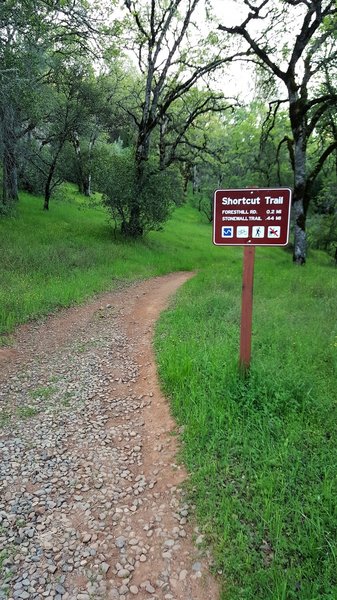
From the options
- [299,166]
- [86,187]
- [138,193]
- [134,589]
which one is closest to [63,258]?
[138,193]

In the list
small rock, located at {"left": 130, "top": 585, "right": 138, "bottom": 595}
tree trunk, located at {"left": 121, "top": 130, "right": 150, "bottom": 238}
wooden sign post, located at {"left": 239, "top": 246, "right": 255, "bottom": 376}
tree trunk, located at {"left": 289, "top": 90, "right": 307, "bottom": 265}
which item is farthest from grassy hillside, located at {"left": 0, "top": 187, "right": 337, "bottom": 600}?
tree trunk, located at {"left": 121, "top": 130, "right": 150, "bottom": 238}

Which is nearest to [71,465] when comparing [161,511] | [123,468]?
[123,468]

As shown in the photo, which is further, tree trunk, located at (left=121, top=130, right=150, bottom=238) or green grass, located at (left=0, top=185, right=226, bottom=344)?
tree trunk, located at (left=121, top=130, right=150, bottom=238)

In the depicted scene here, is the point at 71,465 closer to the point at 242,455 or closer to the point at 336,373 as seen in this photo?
the point at 242,455

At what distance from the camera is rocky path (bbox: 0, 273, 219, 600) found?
8.27ft

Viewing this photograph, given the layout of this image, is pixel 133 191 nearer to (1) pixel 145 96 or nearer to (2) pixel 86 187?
(1) pixel 145 96

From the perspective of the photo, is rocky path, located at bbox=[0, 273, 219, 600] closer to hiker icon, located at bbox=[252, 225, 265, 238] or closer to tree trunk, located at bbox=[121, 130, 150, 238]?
hiker icon, located at bbox=[252, 225, 265, 238]

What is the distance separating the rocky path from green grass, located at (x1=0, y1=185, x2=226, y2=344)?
2.35 m

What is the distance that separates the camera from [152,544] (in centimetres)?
277

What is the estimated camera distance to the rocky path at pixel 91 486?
2.52 metres

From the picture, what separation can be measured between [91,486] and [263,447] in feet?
5.59

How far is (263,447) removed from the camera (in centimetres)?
346

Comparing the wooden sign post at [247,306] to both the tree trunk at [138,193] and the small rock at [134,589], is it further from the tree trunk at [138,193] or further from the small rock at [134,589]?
the tree trunk at [138,193]

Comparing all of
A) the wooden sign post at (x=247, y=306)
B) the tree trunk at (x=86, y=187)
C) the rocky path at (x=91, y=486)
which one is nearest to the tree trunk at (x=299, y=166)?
the rocky path at (x=91, y=486)
